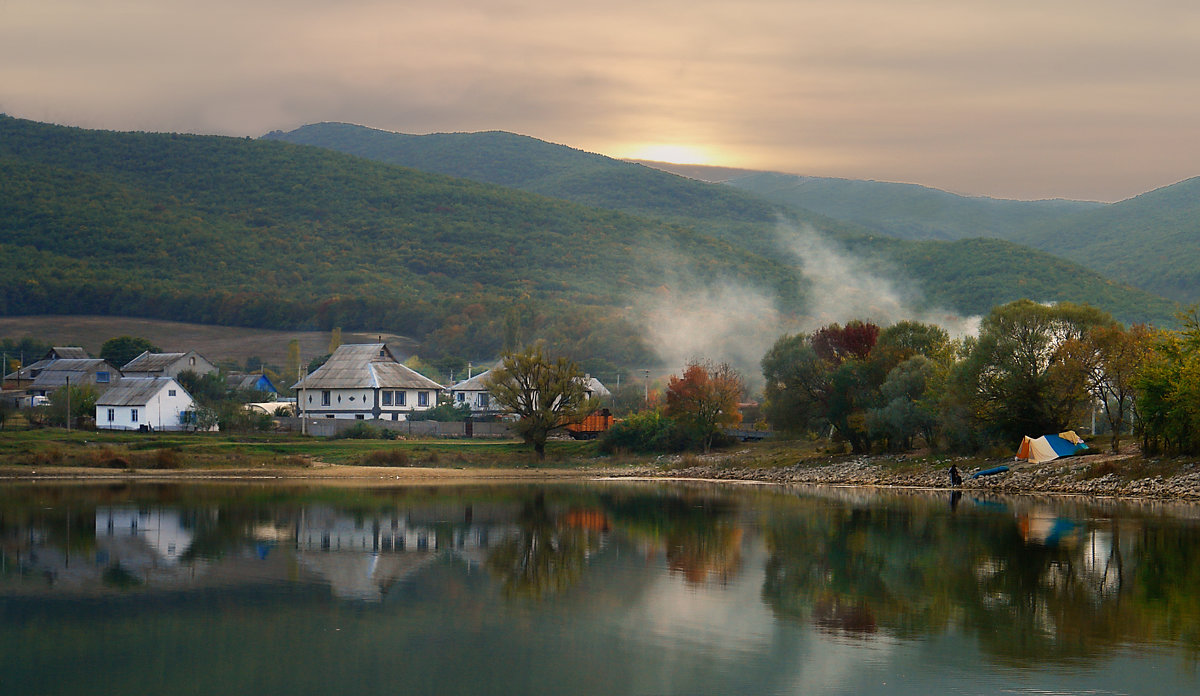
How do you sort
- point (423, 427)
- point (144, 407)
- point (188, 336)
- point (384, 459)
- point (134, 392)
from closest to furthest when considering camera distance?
point (384, 459) < point (144, 407) < point (134, 392) < point (423, 427) < point (188, 336)

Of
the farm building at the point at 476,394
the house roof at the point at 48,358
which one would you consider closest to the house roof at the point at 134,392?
the farm building at the point at 476,394

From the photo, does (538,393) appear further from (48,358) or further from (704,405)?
(48,358)

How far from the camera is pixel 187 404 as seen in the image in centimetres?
7925

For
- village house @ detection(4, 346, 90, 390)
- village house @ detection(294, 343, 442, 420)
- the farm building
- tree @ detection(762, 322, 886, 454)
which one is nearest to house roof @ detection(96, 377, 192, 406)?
village house @ detection(294, 343, 442, 420)

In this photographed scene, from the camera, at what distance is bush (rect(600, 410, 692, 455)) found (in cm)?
7100

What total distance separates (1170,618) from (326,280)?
174m

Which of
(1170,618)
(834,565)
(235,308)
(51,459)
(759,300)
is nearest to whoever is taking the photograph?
(1170,618)

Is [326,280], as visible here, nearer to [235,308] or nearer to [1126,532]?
[235,308]

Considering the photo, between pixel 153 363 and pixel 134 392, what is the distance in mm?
23269

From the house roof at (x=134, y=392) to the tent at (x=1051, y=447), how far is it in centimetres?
5357

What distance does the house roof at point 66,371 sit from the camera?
327 ft

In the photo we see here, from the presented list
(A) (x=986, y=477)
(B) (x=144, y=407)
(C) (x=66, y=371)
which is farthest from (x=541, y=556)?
(C) (x=66, y=371)

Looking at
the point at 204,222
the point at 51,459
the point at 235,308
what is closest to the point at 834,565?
the point at 51,459

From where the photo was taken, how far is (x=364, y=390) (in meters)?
89.1
